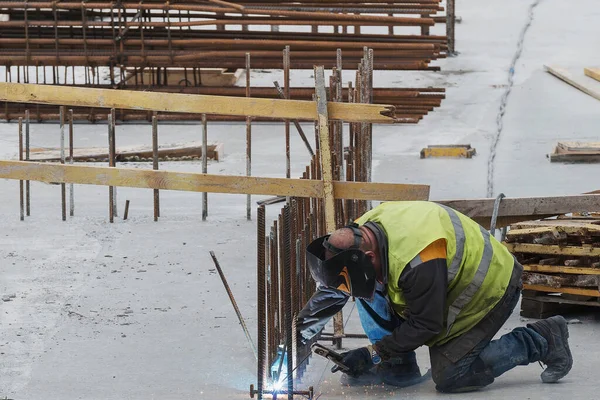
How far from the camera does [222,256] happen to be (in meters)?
8.52

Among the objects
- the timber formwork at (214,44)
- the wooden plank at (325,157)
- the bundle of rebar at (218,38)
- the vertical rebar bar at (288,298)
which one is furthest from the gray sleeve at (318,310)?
the bundle of rebar at (218,38)

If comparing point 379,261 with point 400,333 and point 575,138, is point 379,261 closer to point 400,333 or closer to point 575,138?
point 400,333

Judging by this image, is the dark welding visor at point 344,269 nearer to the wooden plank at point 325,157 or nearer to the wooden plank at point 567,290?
the wooden plank at point 325,157

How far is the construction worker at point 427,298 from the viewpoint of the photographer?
5.31 m

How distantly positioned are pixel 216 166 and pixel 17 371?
560 centimetres

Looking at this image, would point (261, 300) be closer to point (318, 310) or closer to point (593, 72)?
point (318, 310)

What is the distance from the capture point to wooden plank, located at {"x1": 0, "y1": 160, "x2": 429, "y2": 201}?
21.1ft

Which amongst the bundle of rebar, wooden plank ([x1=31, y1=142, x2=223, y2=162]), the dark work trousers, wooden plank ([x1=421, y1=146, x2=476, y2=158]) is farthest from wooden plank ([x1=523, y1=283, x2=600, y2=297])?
the bundle of rebar

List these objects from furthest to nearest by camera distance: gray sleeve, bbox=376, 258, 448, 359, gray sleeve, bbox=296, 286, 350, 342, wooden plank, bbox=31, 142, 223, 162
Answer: wooden plank, bbox=31, 142, 223, 162, gray sleeve, bbox=296, 286, 350, 342, gray sleeve, bbox=376, 258, 448, 359

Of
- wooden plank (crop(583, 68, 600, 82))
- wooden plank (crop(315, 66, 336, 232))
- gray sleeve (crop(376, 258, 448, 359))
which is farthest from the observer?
wooden plank (crop(583, 68, 600, 82))

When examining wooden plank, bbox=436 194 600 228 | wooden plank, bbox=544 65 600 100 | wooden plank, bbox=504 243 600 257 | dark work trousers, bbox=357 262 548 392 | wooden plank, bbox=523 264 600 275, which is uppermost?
wooden plank, bbox=544 65 600 100

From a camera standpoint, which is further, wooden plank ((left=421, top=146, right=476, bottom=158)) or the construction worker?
wooden plank ((left=421, top=146, right=476, bottom=158))

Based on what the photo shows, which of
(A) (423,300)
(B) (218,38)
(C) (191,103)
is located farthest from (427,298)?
(B) (218,38)

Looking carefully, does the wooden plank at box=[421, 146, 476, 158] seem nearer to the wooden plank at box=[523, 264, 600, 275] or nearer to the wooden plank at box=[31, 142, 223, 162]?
the wooden plank at box=[31, 142, 223, 162]
